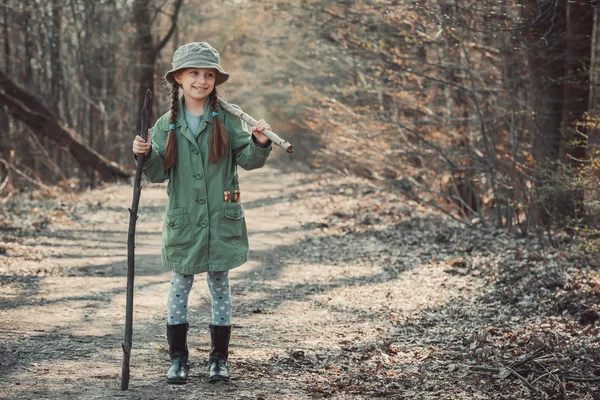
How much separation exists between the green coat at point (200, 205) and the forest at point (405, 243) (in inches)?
21.9

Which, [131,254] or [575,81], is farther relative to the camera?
[575,81]

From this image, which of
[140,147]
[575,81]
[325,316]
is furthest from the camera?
[575,81]

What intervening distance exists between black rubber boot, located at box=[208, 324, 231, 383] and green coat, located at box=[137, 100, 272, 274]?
0.46 metres

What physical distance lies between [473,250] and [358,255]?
5.16 ft

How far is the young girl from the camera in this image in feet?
13.8

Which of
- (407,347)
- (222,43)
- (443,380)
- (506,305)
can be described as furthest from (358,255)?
(222,43)

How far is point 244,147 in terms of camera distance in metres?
4.33

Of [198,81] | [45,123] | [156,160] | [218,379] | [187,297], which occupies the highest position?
[198,81]

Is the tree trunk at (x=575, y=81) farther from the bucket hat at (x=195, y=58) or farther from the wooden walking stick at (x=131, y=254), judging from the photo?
the wooden walking stick at (x=131, y=254)

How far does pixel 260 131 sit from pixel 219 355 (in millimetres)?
1433

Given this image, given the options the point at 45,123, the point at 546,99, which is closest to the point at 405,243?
the point at 546,99

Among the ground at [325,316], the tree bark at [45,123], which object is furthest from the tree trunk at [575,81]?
the tree bark at [45,123]

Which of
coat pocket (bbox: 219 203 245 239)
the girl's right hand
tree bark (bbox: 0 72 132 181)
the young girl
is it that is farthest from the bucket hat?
tree bark (bbox: 0 72 132 181)

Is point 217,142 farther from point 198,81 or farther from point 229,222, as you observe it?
point 229,222
